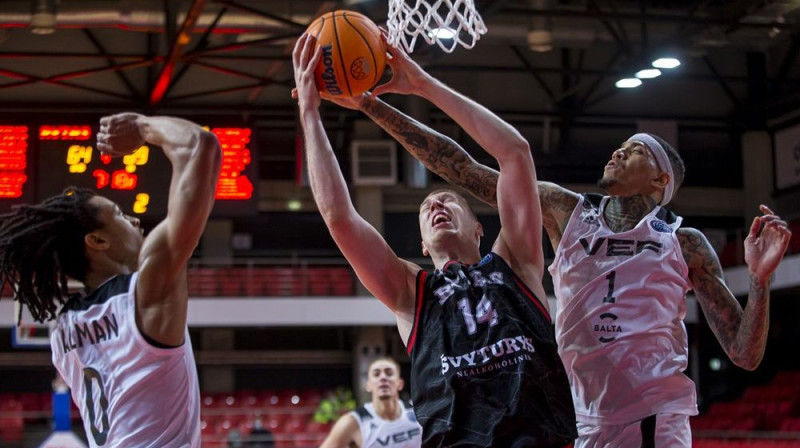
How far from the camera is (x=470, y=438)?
10.4 feet

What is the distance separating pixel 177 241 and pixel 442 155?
1473mm

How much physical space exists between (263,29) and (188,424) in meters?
12.2

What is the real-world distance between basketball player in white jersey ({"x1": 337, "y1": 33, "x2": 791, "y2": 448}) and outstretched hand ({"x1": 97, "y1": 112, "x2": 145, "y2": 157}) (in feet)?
2.97

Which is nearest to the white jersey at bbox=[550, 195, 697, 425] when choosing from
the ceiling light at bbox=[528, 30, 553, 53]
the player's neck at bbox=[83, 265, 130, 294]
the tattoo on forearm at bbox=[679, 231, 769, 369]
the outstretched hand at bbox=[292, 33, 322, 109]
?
the tattoo on forearm at bbox=[679, 231, 769, 369]

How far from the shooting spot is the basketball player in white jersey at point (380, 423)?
25.7ft

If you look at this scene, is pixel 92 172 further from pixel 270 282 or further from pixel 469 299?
pixel 469 299

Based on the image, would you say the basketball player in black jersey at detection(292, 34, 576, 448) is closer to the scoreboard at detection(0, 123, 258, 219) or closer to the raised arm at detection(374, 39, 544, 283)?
the raised arm at detection(374, 39, 544, 283)

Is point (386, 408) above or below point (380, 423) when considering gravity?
above

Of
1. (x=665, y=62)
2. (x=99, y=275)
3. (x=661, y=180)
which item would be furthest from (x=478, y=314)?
(x=665, y=62)

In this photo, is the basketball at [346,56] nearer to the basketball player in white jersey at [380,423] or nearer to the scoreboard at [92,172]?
the basketball player in white jersey at [380,423]

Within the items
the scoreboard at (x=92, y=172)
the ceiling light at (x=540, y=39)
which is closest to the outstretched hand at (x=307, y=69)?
the scoreboard at (x=92, y=172)

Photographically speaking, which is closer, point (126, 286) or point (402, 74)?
point (126, 286)

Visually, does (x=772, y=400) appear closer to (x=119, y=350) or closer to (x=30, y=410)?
(x=30, y=410)

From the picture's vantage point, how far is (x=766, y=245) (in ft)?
13.6
